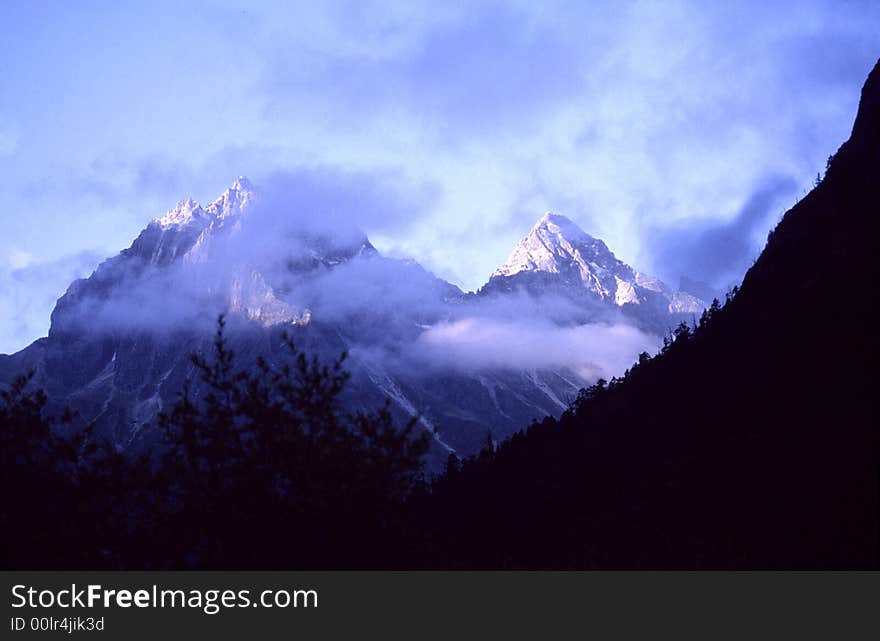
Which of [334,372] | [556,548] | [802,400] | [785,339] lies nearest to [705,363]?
[785,339]

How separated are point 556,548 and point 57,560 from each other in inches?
3235

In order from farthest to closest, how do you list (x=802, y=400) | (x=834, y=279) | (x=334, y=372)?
(x=834, y=279) < (x=802, y=400) < (x=334, y=372)

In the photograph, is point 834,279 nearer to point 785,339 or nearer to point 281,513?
point 785,339

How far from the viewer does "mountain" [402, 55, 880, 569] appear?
69.5 m

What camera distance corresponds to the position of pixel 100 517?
2159 cm

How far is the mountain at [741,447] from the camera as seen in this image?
228ft

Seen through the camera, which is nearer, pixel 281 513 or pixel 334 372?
pixel 281 513

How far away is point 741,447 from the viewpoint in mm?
92812

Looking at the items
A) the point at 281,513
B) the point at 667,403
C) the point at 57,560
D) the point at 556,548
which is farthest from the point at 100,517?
the point at 667,403

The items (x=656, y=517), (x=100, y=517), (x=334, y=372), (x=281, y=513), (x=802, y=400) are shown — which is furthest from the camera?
(x=802, y=400)

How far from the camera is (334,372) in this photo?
75.6 ft
